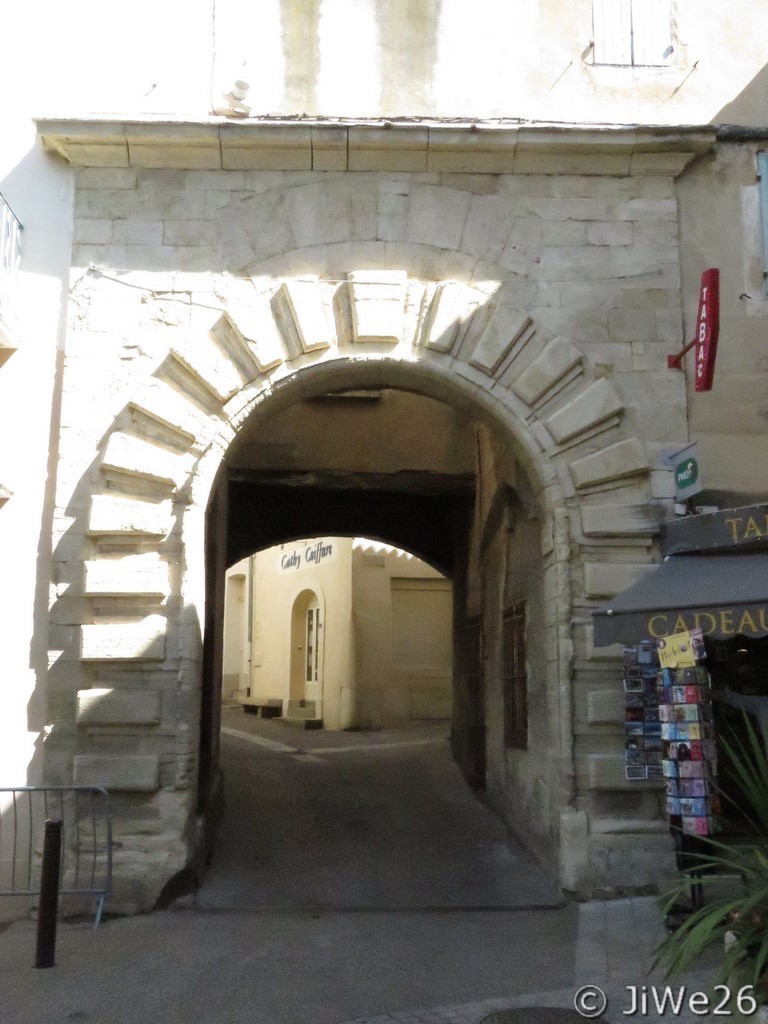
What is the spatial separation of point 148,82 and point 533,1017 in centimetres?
712

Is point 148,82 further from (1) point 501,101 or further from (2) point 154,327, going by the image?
(1) point 501,101

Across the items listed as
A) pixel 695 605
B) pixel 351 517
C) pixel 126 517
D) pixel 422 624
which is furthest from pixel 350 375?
pixel 422 624

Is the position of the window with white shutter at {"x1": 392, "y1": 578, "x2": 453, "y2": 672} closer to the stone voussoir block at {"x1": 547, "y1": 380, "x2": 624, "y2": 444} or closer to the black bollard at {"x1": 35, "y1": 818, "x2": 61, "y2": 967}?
the stone voussoir block at {"x1": 547, "y1": 380, "x2": 624, "y2": 444}

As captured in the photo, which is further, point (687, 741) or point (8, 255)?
point (8, 255)

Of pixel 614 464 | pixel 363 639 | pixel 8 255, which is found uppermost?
pixel 8 255

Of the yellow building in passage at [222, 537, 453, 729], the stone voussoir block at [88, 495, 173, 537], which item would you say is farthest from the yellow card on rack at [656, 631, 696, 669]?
the yellow building in passage at [222, 537, 453, 729]

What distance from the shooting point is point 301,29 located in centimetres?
845

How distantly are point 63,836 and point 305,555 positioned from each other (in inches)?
603

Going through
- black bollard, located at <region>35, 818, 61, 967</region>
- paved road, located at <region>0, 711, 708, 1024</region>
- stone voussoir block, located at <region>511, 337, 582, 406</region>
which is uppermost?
stone voussoir block, located at <region>511, 337, 582, 406</region>

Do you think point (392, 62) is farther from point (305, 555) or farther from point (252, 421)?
point (305, 555)

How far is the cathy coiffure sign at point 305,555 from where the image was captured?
21.2 meters

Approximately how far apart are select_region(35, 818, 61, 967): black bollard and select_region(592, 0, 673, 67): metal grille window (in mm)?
6995

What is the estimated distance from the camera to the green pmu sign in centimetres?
741

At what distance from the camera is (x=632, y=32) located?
339 inches
